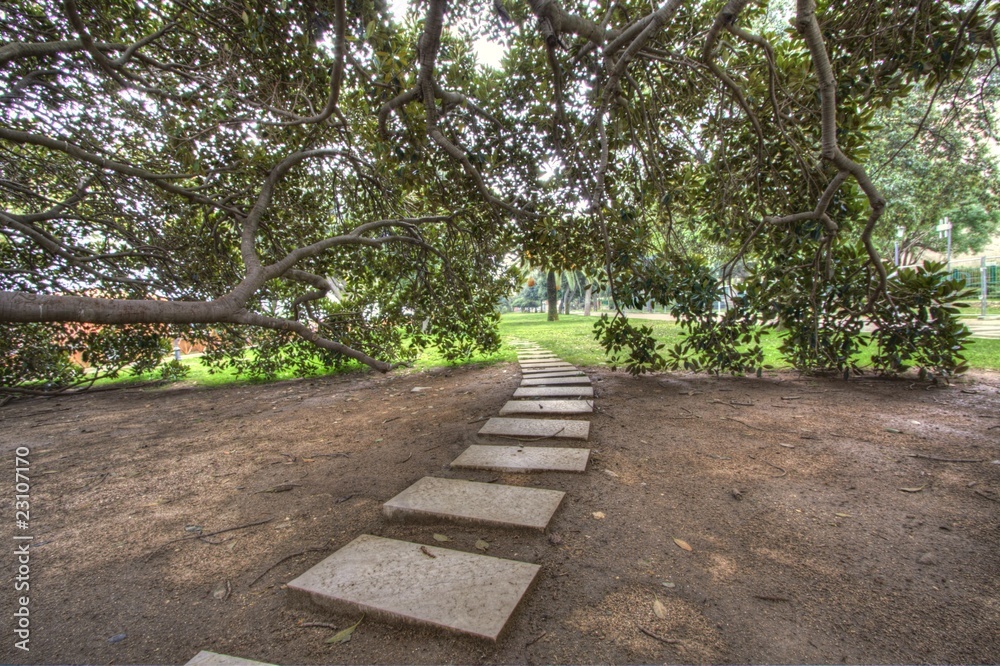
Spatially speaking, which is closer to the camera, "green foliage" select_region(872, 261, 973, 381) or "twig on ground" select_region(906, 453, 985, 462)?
"twig on ground" select_region(906, 453, 985, 462)

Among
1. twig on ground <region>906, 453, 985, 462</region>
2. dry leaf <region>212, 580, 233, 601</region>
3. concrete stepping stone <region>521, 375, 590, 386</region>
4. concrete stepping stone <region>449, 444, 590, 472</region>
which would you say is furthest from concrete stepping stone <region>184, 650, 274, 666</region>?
concrete stepping stone <region>521, 375, 590, 386</region>

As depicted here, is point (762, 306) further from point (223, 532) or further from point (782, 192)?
point (223, 532)

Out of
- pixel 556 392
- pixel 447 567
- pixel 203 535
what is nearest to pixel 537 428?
pixel 556 392

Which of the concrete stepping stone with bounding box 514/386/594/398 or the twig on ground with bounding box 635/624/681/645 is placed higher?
the concrete stepping stone with bounding box 514/386/594/398

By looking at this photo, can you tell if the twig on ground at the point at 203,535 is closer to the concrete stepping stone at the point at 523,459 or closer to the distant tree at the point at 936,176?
the concrete stepping stone at the point at 523,459

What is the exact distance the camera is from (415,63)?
4.48m

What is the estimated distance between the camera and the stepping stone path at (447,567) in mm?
1253

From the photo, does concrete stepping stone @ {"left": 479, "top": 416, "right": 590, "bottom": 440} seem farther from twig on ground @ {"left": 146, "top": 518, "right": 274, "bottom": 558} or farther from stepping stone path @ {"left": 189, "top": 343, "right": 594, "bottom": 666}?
twig on ground @ {"left": 146, "top": 518, "right": 274, "bottom": 558}

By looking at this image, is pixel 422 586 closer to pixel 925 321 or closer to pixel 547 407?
pixel 547 407

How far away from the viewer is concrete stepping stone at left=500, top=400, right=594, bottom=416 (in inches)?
142

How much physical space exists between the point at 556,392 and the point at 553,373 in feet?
3.73

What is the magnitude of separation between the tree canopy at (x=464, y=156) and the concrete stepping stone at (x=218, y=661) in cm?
225

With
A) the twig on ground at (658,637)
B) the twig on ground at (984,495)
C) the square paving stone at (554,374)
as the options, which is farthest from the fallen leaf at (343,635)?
the square paving stone at (554,374)

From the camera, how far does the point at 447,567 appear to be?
4.86 feet
